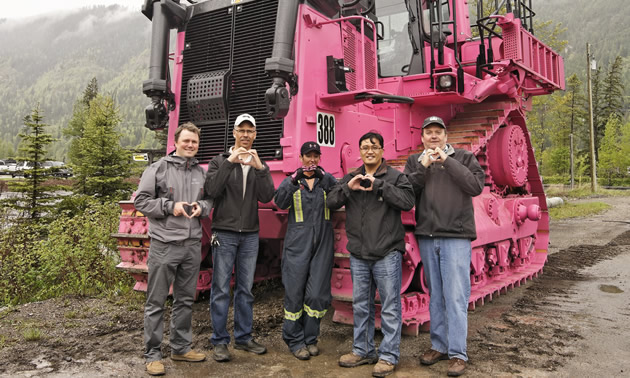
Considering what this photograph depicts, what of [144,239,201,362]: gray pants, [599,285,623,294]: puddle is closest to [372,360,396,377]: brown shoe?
[144,239,201,362]: gray pants

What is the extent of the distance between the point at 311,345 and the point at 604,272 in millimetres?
6467

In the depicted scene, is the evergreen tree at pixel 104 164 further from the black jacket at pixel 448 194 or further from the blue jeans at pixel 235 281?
the black jacket at pixel 448 194

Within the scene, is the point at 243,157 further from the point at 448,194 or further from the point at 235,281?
the point at 448,194

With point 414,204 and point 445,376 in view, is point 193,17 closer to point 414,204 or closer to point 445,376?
point 414,204

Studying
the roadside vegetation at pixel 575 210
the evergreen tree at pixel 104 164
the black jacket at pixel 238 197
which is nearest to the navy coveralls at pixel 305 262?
the black jacket at pixel 238 197

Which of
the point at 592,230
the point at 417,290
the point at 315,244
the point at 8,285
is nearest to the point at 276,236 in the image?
the point at 315,244

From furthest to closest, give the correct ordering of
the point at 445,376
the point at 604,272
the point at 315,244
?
the point at 604,272
the point at 315,244
the point at 445,376

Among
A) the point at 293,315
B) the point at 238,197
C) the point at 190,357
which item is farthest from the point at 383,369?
the point at 238,197

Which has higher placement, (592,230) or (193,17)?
(193,17)

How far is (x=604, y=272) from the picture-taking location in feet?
28.6

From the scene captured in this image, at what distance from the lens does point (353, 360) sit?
4184mm

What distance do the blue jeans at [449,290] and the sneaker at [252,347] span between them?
4.85ft

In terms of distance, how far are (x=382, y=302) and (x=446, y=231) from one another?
0.78 meters

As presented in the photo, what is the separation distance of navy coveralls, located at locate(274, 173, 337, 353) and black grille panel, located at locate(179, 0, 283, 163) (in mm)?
821
